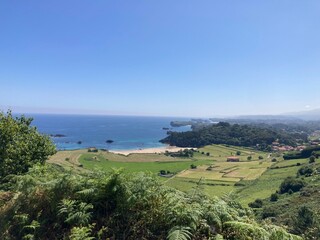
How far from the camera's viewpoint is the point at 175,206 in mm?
4996

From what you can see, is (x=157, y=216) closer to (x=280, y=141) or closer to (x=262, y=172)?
(x=262, y=172)

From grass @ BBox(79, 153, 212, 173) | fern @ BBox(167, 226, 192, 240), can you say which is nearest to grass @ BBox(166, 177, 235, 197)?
grass @ BBox(79, 153, 212, 173)

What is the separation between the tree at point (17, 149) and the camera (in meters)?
12.6

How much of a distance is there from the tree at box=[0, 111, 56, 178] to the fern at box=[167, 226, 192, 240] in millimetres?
9353

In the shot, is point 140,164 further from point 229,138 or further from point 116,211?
point 116,211

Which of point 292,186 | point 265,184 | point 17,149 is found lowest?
point 265,184

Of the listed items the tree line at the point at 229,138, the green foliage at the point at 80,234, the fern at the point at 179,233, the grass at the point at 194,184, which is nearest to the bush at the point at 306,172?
the grass at the point at 194,184

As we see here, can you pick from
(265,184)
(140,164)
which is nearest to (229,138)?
(140,164)

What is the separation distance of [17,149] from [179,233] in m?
11.4

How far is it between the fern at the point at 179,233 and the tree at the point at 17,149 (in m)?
9.35

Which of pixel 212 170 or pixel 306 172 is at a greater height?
pixel 306 172

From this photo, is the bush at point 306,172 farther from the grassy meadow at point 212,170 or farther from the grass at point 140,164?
the grass at point 140,164

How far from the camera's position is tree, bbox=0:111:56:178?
12641 millimetres

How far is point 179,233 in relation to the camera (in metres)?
4.41
